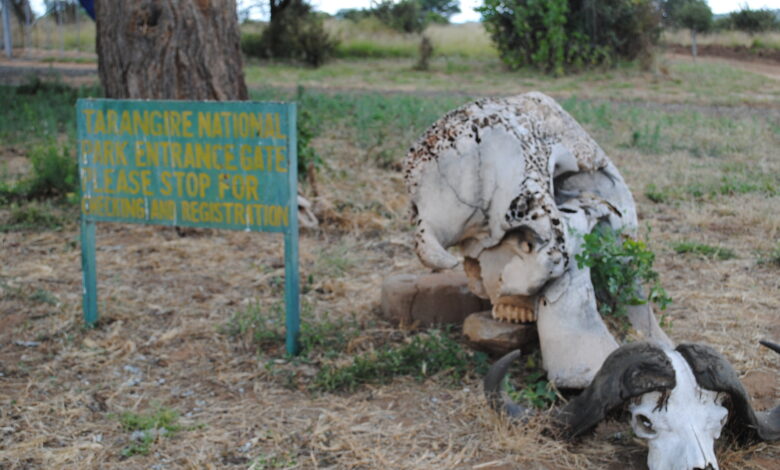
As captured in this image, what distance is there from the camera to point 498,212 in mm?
3965

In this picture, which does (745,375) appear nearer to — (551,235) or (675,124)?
(551,235)

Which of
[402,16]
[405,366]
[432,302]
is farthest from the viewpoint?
[402,16]

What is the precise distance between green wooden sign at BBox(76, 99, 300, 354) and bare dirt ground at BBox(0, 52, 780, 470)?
44cm

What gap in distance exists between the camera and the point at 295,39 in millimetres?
22641

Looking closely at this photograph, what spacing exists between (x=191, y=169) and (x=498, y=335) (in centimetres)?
179

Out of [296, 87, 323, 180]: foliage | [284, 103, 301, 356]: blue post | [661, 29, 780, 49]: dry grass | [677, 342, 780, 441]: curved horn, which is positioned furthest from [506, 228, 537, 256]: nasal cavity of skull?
[661, 29, 780, 49]: dry grass

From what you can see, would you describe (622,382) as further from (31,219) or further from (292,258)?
(31,219)

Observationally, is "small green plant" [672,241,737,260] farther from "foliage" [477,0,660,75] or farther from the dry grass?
the dry grass

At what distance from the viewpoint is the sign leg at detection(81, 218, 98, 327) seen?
16.1 feet

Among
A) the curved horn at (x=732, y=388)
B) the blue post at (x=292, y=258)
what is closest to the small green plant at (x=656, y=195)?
the blue post at (x=292, y=258)

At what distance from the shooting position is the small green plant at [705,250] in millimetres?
6219

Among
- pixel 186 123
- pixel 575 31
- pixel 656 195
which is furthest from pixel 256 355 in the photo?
pixel 575 31

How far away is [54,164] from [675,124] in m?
7.49

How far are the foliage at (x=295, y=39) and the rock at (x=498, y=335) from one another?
61.3 feet
